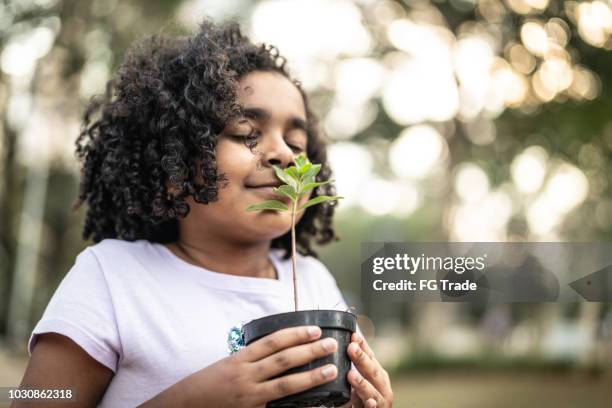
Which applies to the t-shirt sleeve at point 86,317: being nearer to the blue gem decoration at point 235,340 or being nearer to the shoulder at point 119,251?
the shoulder at point 119,251

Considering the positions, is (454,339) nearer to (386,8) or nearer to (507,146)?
(507,146)

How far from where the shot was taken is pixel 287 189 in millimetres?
1357

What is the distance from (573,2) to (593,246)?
441 cm

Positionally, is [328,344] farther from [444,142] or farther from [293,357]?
[444,142]

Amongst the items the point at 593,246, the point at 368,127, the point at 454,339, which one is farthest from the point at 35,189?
the point at 593,246

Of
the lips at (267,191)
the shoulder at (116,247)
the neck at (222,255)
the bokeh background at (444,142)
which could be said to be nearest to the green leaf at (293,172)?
the lips at (267,191)

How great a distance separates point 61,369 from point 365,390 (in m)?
0.67

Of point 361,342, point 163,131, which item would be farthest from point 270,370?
point 163,131

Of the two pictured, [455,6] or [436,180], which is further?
[436,180]

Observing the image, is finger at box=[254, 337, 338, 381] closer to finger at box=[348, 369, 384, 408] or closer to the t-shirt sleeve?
finger at box=[348, 369, 384, 408]

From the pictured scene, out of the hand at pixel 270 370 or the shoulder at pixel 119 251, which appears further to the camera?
the shoulder at pixel 119 251

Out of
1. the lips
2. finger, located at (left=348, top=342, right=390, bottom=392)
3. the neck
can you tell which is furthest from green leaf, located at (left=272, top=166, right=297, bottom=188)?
the neck

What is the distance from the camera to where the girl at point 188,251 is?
4.33 feet

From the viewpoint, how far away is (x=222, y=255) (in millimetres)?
1771
